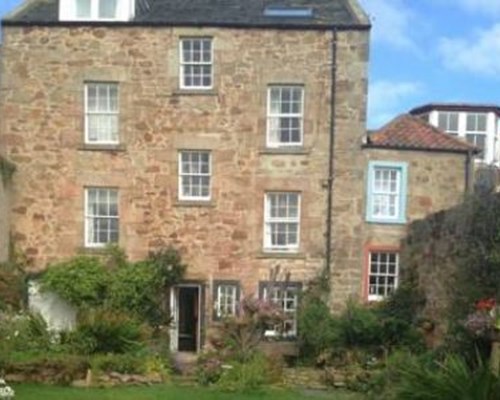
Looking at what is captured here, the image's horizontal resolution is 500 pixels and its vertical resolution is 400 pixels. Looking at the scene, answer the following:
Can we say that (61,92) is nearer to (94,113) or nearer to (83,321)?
(94,113)

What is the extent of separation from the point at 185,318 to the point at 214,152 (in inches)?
199

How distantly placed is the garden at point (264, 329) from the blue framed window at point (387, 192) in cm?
145

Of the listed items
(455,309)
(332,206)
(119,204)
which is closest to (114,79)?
(119,204)

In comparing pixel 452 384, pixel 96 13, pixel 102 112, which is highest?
pixel 96 13

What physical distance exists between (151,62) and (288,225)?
246 inches

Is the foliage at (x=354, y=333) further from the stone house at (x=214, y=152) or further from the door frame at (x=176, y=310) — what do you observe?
the door frame at (x=176, y=310)

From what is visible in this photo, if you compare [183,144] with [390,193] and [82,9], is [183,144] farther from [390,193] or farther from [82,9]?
[390,193]

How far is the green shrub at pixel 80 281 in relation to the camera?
76.2ft

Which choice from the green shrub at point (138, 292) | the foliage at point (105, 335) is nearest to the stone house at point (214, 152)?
the green shrub at point (138, 292)

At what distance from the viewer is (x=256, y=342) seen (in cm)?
2009

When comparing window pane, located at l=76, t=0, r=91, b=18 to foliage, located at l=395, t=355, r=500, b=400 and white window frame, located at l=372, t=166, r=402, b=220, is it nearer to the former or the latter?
white window frame, located at l=372, t=166, r=402, b=220

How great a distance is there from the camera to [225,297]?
24.4 meters

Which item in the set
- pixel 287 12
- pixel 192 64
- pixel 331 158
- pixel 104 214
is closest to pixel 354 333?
pixel 331 158

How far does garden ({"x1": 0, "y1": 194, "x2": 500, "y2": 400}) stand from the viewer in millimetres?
13859
